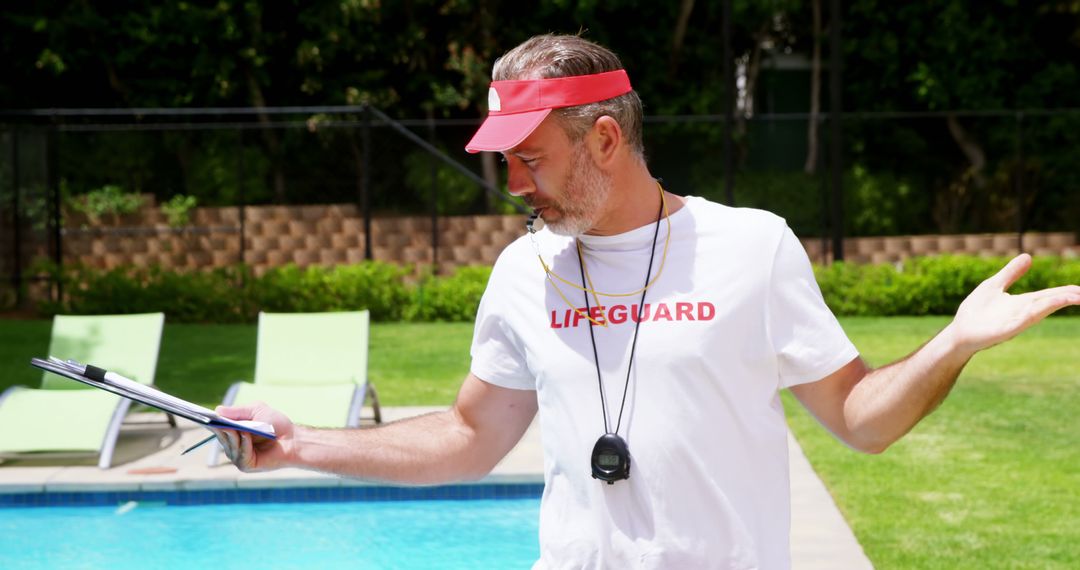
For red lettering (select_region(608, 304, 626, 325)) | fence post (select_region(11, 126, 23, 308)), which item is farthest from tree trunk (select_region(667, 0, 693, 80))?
red lettering (select_region(608, 304, 626, 325))

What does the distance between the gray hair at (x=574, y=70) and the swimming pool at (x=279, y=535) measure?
5.43 metres

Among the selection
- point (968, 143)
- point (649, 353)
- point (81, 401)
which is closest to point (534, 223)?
point (649, 353)

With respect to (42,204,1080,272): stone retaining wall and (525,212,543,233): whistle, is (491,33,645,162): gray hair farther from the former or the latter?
(42,204,1080,272): stone retaining wall

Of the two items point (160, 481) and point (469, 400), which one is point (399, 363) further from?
point (469, 400)

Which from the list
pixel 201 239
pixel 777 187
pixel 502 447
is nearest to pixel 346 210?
pixel 201 239

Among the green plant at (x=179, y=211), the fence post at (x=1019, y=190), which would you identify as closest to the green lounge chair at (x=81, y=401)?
the green plant at (x=179, y=211)

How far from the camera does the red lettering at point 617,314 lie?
7.53ft

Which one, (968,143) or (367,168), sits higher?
(968,143)

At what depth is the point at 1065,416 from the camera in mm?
9586

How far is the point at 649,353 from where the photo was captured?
7.40 ft

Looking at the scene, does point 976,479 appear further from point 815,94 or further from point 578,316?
point 815,94

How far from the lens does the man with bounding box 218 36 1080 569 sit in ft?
7.39

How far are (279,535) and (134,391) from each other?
233 inches

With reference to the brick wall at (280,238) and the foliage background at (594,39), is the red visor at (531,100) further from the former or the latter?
the foliage background at (594,39)
